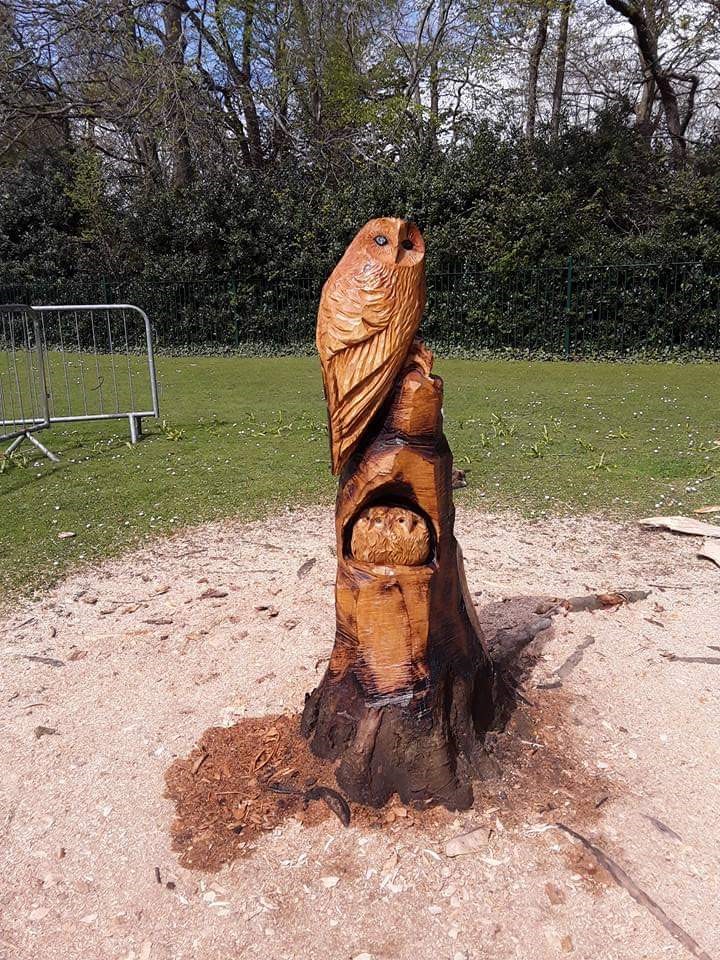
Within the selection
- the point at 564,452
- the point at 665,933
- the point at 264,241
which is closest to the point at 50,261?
the point at 264,241

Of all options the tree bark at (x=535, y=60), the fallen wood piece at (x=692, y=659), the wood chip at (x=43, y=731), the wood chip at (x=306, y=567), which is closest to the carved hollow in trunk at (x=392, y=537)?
the wood chip at (x=43, y=731)

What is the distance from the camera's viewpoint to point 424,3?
21422 millimetres

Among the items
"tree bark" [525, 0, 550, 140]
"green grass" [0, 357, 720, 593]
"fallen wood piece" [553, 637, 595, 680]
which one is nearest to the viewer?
"fallen wood piece" [553, 637, 595, 680]

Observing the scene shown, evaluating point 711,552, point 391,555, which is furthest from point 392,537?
point 711,552

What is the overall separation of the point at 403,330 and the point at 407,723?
135cm

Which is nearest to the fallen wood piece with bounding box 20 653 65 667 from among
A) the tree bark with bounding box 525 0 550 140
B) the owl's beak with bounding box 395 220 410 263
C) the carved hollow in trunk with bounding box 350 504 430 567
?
the carved hollow in trunk with bounding box 350 504 430 567

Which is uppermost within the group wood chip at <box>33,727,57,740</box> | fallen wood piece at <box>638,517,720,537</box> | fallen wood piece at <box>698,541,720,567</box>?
fallen wood piece at <box>638,517,720,537</box>

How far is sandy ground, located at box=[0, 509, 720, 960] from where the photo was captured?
208 centimetres

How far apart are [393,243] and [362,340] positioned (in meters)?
0.32

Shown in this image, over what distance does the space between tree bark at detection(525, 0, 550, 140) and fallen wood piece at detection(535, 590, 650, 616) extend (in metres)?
17.8

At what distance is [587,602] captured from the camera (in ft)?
13.7

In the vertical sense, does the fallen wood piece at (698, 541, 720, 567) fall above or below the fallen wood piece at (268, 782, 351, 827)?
above

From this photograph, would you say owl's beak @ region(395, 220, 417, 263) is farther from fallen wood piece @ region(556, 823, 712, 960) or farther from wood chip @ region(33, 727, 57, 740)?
wood chip @ region(33, 727, 57, 740)

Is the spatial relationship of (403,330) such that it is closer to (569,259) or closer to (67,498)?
(67,498)
